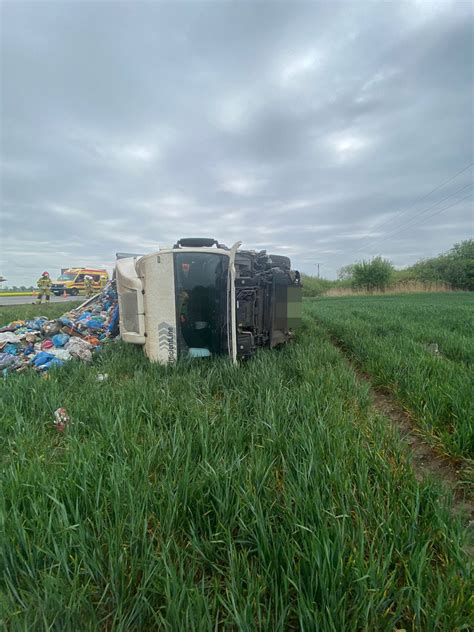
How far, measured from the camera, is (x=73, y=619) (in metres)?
0.85

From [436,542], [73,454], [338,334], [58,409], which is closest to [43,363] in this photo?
[58,409]

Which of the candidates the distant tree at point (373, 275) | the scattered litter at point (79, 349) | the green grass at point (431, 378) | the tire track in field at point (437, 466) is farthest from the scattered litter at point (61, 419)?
the distant tree at point (373, 275)

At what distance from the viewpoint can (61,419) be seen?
2299 millimetres

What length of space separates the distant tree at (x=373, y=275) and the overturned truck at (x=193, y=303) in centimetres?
3428

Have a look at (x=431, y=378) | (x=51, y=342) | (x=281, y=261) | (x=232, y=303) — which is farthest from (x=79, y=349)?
(x=431, y=378)

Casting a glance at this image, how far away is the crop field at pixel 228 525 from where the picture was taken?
895mm

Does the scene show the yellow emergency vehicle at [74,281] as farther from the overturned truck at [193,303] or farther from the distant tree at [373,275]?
the distant tree at [373,275]

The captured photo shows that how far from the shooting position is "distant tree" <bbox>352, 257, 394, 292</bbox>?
3369 centimetres

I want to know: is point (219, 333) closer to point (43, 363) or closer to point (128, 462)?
point (128, 462)

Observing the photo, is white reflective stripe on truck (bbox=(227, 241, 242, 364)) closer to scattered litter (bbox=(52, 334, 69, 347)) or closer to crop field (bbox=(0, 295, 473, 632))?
crop field (bbox=(0, 295, 473, 632))

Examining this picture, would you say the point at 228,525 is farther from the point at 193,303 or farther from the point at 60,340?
the point at 60,340

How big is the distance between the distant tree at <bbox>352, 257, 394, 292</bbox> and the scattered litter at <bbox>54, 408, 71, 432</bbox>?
1439 inches

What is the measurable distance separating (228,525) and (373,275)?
124ft

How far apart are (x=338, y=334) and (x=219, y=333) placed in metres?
4.08
